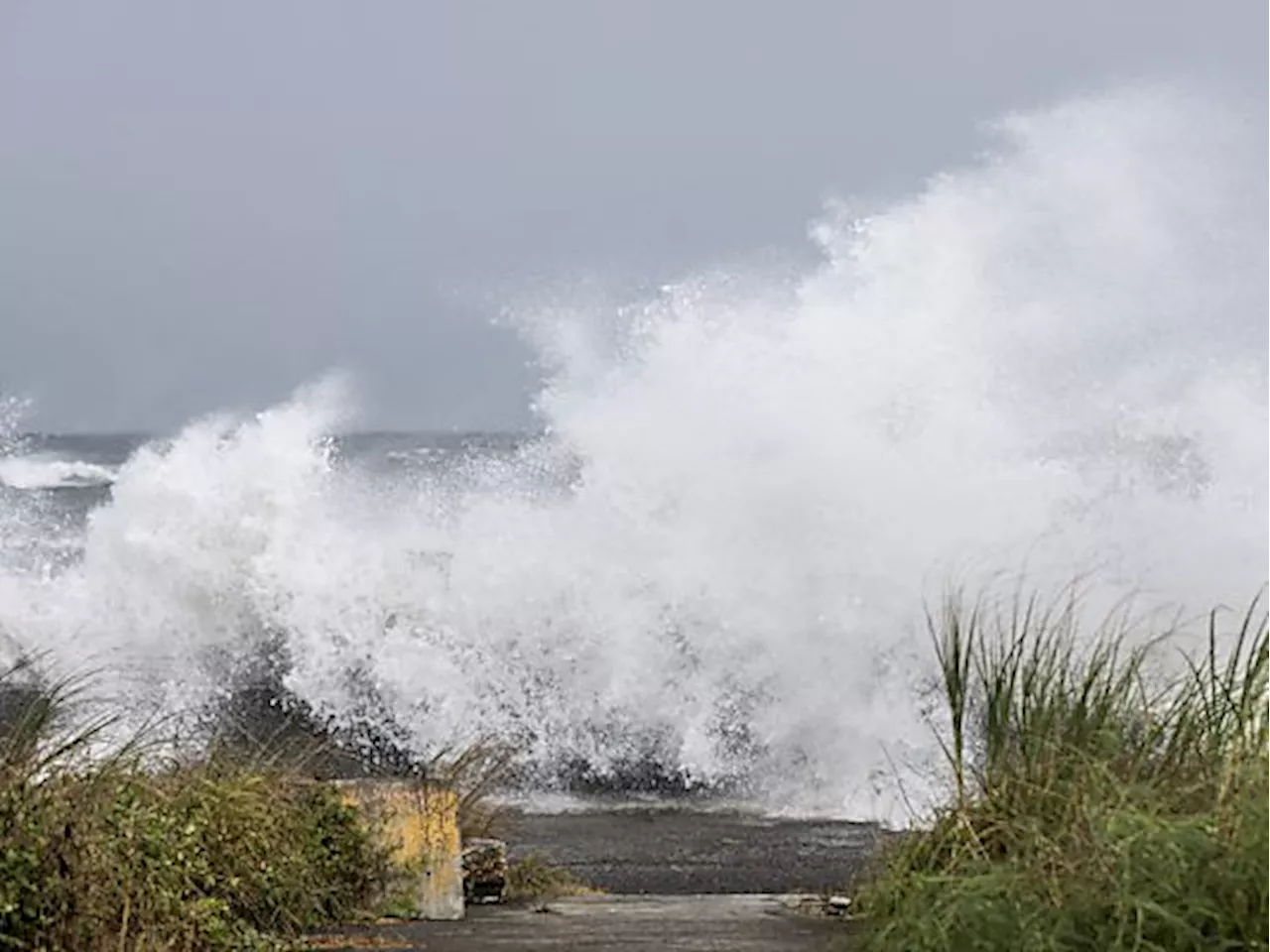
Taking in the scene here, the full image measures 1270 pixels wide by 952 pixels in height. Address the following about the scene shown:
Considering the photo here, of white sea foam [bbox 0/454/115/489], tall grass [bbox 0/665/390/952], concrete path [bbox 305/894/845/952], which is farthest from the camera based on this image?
white sea foam [bbox 0/454/115/489]

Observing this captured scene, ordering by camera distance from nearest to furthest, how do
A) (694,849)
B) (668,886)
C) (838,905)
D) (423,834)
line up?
(838,905) → (423,834) → (668,886) → (694,849)

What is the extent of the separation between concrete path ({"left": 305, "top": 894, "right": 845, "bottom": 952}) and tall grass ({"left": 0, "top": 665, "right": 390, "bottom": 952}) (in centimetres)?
29

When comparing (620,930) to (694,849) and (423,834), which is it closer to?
(423,834)

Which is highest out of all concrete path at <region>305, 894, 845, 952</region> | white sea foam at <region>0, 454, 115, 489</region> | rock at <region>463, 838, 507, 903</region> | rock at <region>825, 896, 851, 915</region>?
white sea foam at <region>0, 454, 115, 489</region>

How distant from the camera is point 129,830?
493cm

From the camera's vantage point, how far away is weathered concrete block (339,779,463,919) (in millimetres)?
6516

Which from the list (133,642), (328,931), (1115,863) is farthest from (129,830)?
(133,642)

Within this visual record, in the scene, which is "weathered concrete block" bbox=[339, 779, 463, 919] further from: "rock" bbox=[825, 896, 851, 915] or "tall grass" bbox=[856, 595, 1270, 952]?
"tall grass" bbox=[856, 595, 1270, 952]

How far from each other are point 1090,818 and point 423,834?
115 inches

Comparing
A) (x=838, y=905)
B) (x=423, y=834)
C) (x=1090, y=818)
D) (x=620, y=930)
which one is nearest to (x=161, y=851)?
(x=620, y=930)

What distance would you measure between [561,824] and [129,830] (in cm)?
599

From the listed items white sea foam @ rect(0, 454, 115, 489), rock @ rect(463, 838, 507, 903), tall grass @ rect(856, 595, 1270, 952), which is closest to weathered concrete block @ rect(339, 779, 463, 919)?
rock @ rect(463, 838, 507, 903)

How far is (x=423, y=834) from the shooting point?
671 cm

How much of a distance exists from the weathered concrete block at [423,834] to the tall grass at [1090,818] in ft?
4.62
